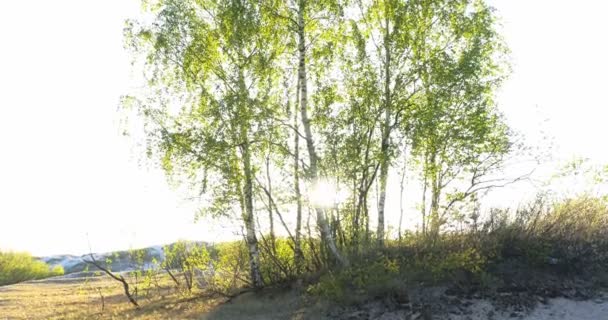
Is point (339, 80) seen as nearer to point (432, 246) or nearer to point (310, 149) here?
point (310, 149)

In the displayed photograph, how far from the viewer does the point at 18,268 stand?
44.8 meters

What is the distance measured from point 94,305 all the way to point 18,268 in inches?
1043

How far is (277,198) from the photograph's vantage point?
17969 mm

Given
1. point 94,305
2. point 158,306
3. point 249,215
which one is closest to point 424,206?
point 249,215

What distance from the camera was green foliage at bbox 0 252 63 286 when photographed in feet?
143

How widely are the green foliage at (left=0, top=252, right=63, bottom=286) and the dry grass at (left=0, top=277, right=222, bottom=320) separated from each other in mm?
12190

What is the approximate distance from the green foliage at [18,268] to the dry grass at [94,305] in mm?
12190

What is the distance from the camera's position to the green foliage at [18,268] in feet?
143

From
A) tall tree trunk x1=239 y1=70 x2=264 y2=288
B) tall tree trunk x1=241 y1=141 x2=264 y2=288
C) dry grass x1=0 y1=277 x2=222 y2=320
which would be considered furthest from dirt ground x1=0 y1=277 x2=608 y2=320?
tall tree trunk x1=239 y1=70 x2=264 y2=288

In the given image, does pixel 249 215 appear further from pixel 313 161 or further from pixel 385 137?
pixel 385 137

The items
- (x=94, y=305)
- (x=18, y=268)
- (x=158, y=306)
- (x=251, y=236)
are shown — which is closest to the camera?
(x=251, y=236)

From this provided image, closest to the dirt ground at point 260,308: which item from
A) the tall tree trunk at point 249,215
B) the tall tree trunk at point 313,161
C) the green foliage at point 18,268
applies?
the tall tree trunk at point 249,215

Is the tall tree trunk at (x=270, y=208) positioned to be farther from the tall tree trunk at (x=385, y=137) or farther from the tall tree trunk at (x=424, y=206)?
the tall tree trunk at (x=424, y=206)

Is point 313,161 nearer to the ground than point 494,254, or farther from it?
farther from it
